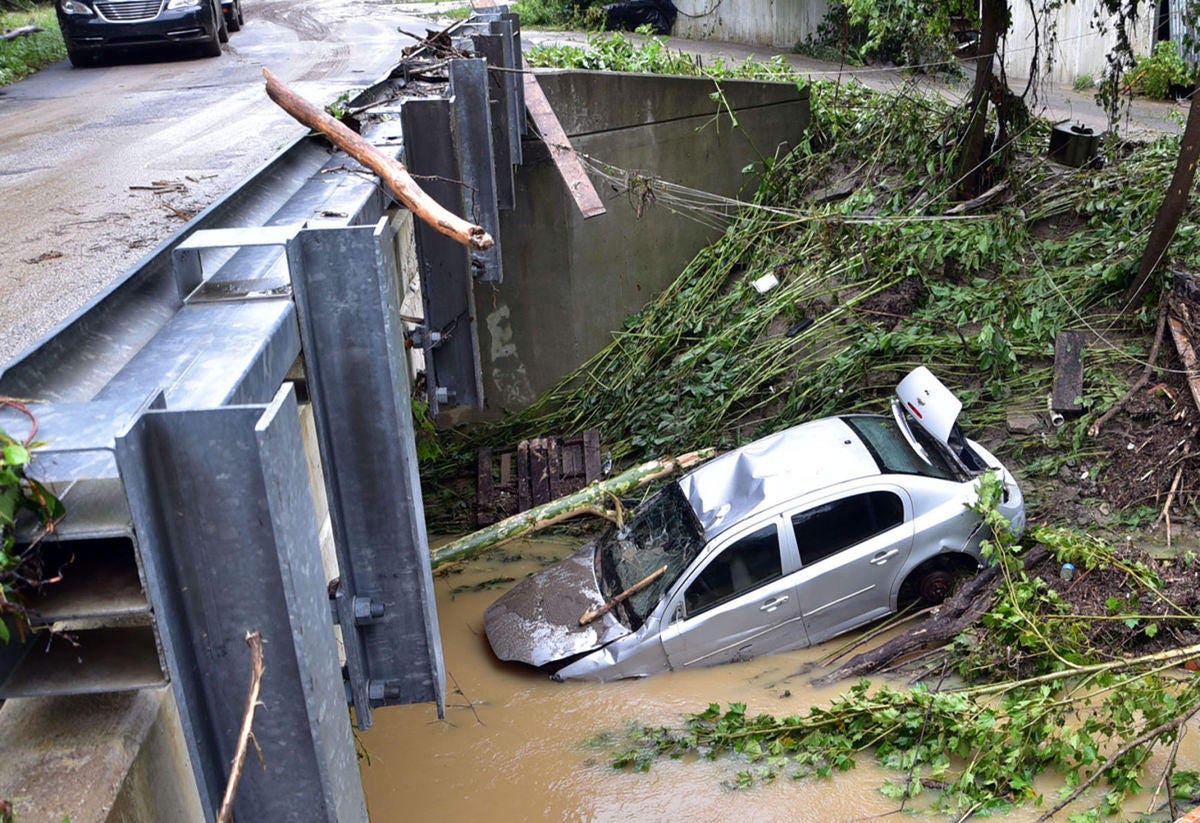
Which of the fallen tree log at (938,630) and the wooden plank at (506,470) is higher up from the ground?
the fallen tree log at (938,630)

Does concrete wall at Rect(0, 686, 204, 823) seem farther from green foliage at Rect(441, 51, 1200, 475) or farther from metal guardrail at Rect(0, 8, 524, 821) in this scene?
green foliage at Rect(441, 51, 1200, 475)

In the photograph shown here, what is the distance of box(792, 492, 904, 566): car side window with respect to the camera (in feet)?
25.1

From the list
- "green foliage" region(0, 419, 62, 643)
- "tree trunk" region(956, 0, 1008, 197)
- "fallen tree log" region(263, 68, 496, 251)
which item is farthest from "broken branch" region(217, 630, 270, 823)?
"tree trunk" region(956, 0, 1008, 197)

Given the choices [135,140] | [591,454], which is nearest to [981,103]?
[591,454]

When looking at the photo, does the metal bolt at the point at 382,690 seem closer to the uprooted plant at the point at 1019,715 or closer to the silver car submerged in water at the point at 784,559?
the uprooted plant at the point at 1019,715

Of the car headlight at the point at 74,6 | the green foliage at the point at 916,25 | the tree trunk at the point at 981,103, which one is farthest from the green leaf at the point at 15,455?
the car headlight at the point at 74,6

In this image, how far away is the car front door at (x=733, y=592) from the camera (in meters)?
7.62

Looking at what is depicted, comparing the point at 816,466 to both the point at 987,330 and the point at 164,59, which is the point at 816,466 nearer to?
the point at 987,330

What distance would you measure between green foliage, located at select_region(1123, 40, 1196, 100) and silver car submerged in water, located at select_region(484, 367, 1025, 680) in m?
10.9

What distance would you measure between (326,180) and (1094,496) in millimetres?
7099

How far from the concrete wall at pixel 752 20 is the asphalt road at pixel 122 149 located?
9219mm

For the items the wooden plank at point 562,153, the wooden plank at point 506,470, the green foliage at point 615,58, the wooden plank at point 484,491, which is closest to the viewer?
the wooden plank at point 562,153

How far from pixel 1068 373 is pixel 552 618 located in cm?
564

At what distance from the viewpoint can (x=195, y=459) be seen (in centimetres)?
181
